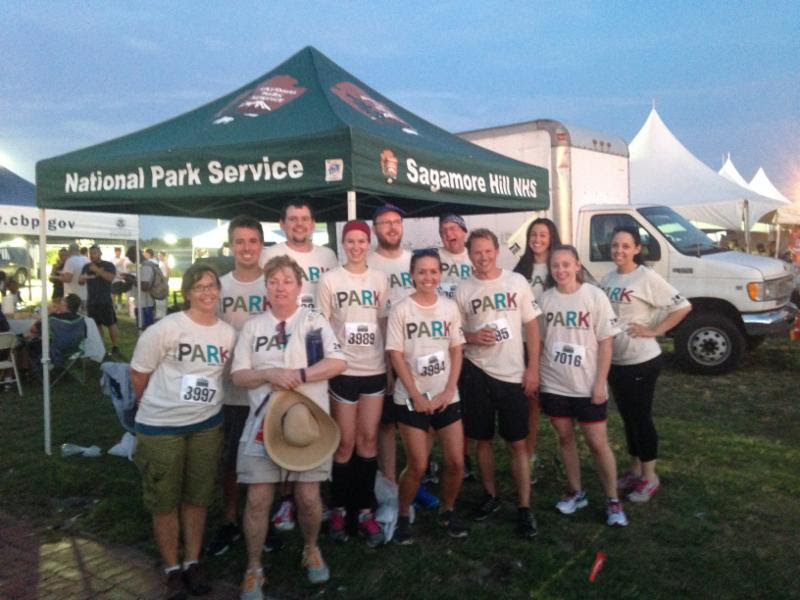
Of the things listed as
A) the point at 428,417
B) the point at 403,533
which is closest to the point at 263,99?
the point at 428,417

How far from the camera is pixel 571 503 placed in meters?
3.96

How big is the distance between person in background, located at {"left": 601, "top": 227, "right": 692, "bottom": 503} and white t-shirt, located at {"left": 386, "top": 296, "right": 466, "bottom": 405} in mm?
1121

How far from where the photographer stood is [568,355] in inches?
146

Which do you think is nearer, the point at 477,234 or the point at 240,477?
the point at 240,477

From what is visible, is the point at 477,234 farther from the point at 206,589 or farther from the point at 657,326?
the point at 206,589

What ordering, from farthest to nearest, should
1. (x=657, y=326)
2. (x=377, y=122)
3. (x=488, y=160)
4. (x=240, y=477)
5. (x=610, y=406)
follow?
(x=610, y=406) → (x=488, y=160) → (x=377, y=122) → (x=657, y=326) → (x=240, y=477)

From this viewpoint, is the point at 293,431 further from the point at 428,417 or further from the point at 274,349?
the point at 428,417

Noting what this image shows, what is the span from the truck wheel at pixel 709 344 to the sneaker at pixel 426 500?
5.04 metres

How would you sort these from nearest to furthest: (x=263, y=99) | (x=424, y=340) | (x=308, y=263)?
(x=424, y=340)
(x=308, y=263)
(x=263, y=99)

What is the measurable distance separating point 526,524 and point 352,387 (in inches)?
48.8

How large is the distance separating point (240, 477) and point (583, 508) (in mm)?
2123

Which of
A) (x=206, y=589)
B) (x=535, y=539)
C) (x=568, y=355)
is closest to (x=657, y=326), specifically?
(x=568, y=355)

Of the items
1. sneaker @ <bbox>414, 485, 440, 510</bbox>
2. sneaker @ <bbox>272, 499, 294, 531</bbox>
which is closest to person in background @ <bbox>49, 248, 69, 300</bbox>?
sneaker @ <bbox>272, 499, 294, 531</bbox>

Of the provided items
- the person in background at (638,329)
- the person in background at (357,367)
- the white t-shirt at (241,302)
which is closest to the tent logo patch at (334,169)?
the person in background at (357,367)
